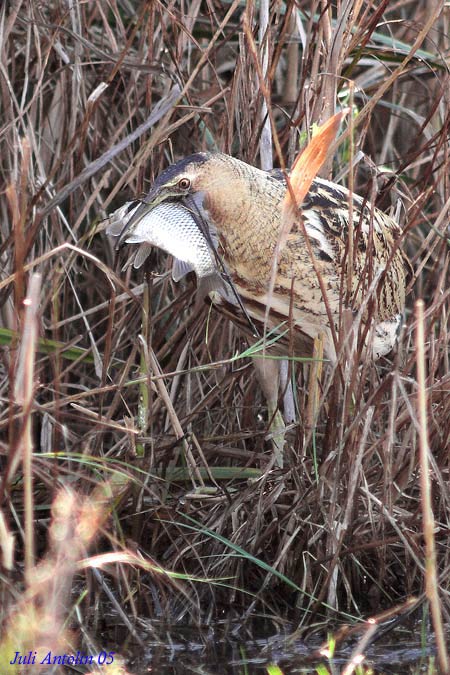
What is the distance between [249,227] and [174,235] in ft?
0.87

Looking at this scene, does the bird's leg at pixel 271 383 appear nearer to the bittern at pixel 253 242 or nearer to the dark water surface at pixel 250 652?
the bittern at pixel 253 242

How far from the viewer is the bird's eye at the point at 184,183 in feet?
7.78

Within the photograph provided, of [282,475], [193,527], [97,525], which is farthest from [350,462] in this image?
[97,525]

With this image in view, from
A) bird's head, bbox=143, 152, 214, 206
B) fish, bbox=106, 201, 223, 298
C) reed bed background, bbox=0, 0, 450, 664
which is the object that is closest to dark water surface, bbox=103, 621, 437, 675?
reed bed background, bbox=0, 0, 450, 664

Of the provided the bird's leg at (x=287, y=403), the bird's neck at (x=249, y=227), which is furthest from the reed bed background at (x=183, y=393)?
the bird's neck at (x=249, y=227)

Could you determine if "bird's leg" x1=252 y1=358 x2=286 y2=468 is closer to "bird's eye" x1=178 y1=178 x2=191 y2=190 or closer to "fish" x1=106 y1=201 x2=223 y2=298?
"fish" x1=106 y1=201 x2=223 y2=298

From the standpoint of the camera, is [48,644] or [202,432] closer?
[48,644]

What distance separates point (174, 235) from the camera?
2.29 m

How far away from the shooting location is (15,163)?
280 cm

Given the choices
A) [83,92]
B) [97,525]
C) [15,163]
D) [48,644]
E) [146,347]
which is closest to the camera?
[48,644]

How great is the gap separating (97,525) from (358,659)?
0.65 m

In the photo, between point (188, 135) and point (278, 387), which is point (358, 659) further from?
point (188, 135)

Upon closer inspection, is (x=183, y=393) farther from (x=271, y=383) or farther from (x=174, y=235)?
(x=174, y=235)

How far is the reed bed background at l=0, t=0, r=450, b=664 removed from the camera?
2107 millimetres
